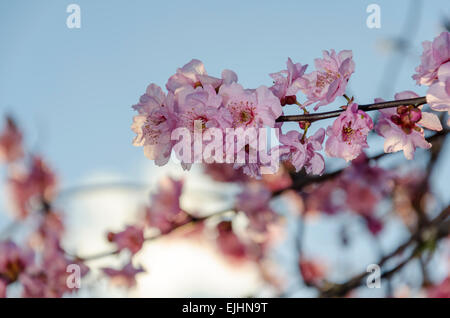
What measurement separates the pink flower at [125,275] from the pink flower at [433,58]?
4.55ft

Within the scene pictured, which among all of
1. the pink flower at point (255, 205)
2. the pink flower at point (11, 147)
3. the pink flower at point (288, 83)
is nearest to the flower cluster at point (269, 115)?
the pink flower at point (288, 83)

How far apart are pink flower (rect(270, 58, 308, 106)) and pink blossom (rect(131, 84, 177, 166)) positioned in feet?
0.82

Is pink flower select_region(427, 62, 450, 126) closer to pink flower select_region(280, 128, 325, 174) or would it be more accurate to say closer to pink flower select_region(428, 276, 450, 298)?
pink flower select_region(280, 128, 325, 174)

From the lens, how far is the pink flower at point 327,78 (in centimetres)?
85

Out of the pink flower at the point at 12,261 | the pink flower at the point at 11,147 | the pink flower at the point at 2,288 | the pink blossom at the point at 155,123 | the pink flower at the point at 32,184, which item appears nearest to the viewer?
the pink blossom at the point at 155,123

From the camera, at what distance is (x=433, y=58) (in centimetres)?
85

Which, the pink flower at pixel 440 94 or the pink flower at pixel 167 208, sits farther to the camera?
the pink flower at pixel 167 208

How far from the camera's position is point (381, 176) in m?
2.67

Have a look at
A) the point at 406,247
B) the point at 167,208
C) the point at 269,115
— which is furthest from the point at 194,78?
the point at 406,247

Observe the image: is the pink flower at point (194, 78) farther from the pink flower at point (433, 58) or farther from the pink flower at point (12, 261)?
the pink flower at point (12, 261)

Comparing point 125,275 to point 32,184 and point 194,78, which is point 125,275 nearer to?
point 194,78
